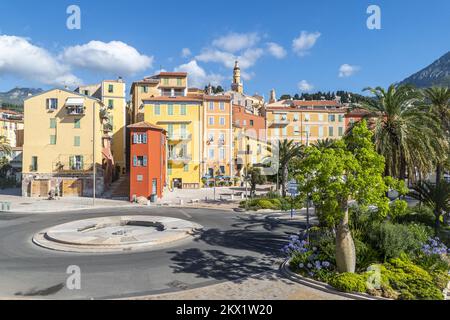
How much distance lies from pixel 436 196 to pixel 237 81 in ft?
281

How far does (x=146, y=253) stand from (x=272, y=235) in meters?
8.75

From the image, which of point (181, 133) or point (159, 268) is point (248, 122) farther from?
point (159, 268)

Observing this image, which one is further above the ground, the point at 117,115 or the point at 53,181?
the point at 117,115

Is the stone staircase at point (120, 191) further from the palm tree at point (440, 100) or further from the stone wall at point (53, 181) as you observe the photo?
the palm tree at point (440, 100)

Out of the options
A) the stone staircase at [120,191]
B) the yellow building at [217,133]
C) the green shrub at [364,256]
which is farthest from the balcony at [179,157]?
the green shrub at [364,256]

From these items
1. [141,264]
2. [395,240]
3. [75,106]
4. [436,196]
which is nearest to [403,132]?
[436,196]

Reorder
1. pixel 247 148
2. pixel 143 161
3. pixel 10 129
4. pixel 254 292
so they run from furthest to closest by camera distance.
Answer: pixel 10 129 < pixel 247 148 < pixel 143 161 < pixel 254 292

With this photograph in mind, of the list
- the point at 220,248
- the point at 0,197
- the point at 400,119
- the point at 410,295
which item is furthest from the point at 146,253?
the point at 0,197

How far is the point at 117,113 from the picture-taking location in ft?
184

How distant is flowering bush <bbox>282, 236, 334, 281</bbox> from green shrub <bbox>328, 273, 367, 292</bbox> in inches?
23.5

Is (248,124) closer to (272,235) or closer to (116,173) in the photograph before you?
(116,173)

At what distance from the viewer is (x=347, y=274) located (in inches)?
436

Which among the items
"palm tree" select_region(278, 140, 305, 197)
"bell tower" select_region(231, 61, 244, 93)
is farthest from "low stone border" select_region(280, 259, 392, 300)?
"bell tower" select_region(231, 61, 244, 93)

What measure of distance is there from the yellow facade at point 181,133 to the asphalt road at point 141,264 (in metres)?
28.5
